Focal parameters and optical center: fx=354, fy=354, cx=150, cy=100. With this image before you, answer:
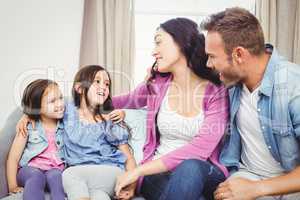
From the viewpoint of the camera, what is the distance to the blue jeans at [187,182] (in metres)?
1.34

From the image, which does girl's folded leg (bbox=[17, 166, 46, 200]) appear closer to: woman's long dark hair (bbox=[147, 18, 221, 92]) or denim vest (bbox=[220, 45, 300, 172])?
woman's long dark hair (bbox=[147, 18, 221, 92])

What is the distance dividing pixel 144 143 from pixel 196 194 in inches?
21.5

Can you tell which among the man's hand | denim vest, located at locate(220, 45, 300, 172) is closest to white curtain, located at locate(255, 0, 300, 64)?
denim vest, located at locate(220, 45, 300, 172)

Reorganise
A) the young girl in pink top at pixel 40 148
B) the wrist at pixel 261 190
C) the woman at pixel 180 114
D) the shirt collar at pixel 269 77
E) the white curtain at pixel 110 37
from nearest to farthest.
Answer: the wrist at pixel 261 190
the shirt collar at pixel 269 77
the woman at pixel 180 114
the young girl in pink top at pixel 40 148
the white curtain at pixel 110 37

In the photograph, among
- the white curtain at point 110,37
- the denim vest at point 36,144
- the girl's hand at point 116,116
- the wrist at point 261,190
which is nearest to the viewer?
the wrist at point 261,190

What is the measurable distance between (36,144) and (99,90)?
1.37 feet

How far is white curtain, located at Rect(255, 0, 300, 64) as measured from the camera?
2.88 metres

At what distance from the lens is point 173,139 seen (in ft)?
5.54

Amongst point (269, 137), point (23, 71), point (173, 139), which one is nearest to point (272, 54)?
point (269, 137)

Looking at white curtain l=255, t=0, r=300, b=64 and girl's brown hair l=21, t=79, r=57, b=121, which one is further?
white curtain l=255, t=0, r=300, b=64

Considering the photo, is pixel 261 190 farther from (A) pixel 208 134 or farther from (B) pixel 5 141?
(B) pixel 5 141

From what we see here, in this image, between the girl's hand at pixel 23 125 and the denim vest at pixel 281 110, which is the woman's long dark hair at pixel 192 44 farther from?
the girl's hand at pixel 23 125

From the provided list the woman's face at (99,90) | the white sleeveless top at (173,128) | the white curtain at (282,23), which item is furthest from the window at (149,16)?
the white sleeveless top at (173,128)

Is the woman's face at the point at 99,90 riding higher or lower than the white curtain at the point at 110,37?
lower
